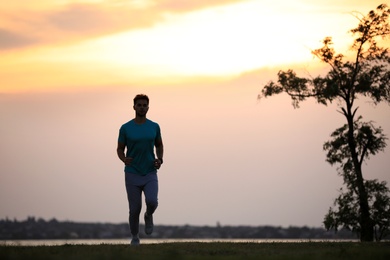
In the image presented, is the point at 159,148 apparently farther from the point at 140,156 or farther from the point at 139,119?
the point at 139,119

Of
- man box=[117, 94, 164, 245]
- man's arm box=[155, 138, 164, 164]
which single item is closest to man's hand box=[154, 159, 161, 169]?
man box=[117, 94, 164, 245]

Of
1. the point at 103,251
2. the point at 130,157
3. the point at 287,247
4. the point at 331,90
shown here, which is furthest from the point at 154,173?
the point at 331,90

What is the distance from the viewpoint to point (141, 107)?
57.3ft

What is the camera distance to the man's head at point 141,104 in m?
17.5

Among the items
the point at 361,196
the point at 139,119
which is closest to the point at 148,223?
the point at 139,119

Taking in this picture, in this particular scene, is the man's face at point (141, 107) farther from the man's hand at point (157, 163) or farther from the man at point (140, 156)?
the man's hand at point (157, 163)

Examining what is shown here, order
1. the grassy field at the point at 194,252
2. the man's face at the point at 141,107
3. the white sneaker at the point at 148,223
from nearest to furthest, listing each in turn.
A: the grassy field at the point at 194,252 < the man's face at the point at 141,107 < the white sneaker at the point at 148,223

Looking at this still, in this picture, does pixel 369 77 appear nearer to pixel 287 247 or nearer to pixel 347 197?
pixel 347 197

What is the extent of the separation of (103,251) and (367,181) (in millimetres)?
22119

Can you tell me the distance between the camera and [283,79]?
121ft

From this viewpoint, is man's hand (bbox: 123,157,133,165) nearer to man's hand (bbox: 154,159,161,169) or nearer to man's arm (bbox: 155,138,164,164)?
man's hand (bbox: 154,159,161,169)

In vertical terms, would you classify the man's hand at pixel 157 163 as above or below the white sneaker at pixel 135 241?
above

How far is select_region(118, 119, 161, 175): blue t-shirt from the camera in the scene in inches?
687

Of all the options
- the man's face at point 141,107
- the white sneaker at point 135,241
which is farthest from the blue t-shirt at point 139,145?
the white sneaker at point 135,241
